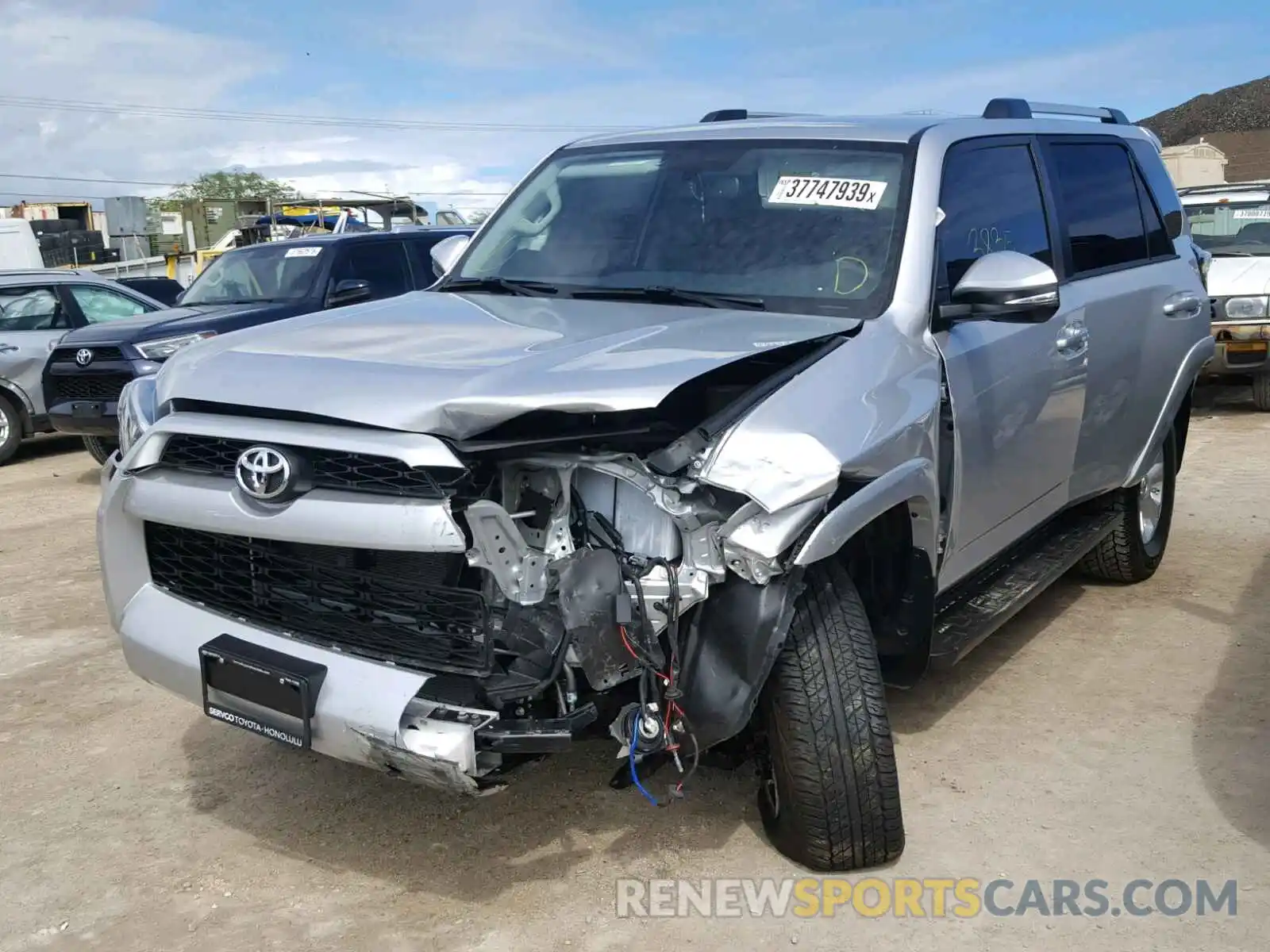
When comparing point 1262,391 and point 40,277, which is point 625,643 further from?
point 40,277

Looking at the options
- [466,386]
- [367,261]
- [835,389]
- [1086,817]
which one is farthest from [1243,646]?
[367,261]

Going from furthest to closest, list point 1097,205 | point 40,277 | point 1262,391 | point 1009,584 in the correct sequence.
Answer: point 40,277, point 1262,391, point 1097,205, point 1009,584

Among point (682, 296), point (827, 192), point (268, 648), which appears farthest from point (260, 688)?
point (827, 192)

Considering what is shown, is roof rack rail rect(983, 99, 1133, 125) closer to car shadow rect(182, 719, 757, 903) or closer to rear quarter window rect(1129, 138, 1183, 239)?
rear quarter window rect(1129, 138, 1183, 239)

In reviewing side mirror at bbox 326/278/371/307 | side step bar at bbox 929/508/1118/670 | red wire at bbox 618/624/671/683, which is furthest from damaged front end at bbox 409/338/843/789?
side mirror at bbox 326/278/371/307

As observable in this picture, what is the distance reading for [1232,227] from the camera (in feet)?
38.2

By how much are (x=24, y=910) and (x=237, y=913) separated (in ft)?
1.91

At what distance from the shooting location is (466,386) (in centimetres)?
276

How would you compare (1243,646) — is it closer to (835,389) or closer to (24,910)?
(835,389)

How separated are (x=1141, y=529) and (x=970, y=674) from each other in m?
1.40

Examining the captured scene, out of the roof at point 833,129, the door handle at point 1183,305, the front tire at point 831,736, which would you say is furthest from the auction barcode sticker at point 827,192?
the door handle at point 1183,305

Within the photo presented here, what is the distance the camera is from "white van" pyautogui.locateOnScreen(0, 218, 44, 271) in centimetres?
2228

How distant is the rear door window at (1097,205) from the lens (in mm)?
4609

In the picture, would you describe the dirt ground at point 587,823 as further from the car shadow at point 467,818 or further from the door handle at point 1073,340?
the door handle at point 1073,340
